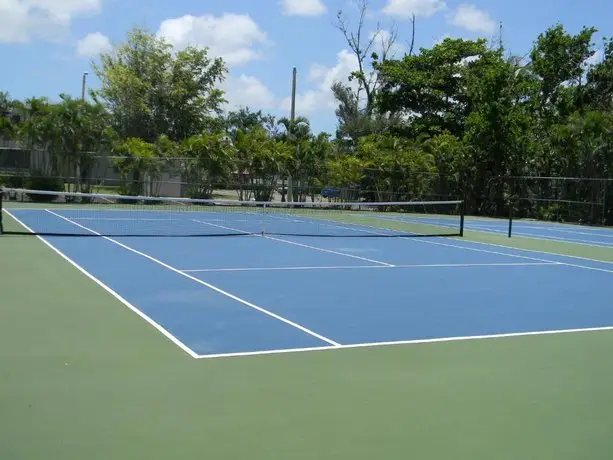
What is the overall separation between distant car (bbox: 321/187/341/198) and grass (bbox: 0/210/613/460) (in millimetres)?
29632

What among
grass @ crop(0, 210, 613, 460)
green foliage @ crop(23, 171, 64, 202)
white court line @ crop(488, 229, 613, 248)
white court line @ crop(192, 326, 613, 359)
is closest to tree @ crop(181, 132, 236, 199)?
green foliage @ crop(23, 171, 64, 202)

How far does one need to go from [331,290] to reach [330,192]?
27.3m

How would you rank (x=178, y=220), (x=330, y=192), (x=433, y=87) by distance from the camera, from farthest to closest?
(x=433, y=87) < (x=330, y=192) < (x=178, y=220)

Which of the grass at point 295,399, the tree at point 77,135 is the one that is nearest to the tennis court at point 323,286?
the grass at point 295,399

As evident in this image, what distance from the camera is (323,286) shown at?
11.0 m

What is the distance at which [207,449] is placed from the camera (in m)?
4.32

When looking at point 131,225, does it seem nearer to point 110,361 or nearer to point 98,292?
point 98,292

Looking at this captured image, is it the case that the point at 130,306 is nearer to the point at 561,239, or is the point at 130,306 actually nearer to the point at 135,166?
the point at 561,239

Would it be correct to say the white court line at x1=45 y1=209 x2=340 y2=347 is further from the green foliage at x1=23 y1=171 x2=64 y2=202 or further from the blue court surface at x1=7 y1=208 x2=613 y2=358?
the green foliage at x1=23 y1=171 x2=64 y2=202

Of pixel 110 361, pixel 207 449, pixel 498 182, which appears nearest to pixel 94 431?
pixel 207 449

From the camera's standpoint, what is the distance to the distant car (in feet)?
123

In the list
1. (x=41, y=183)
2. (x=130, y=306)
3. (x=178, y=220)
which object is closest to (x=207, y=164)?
(x=41, y=183)

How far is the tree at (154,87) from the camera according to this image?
152ft

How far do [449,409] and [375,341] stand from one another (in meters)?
2.16
